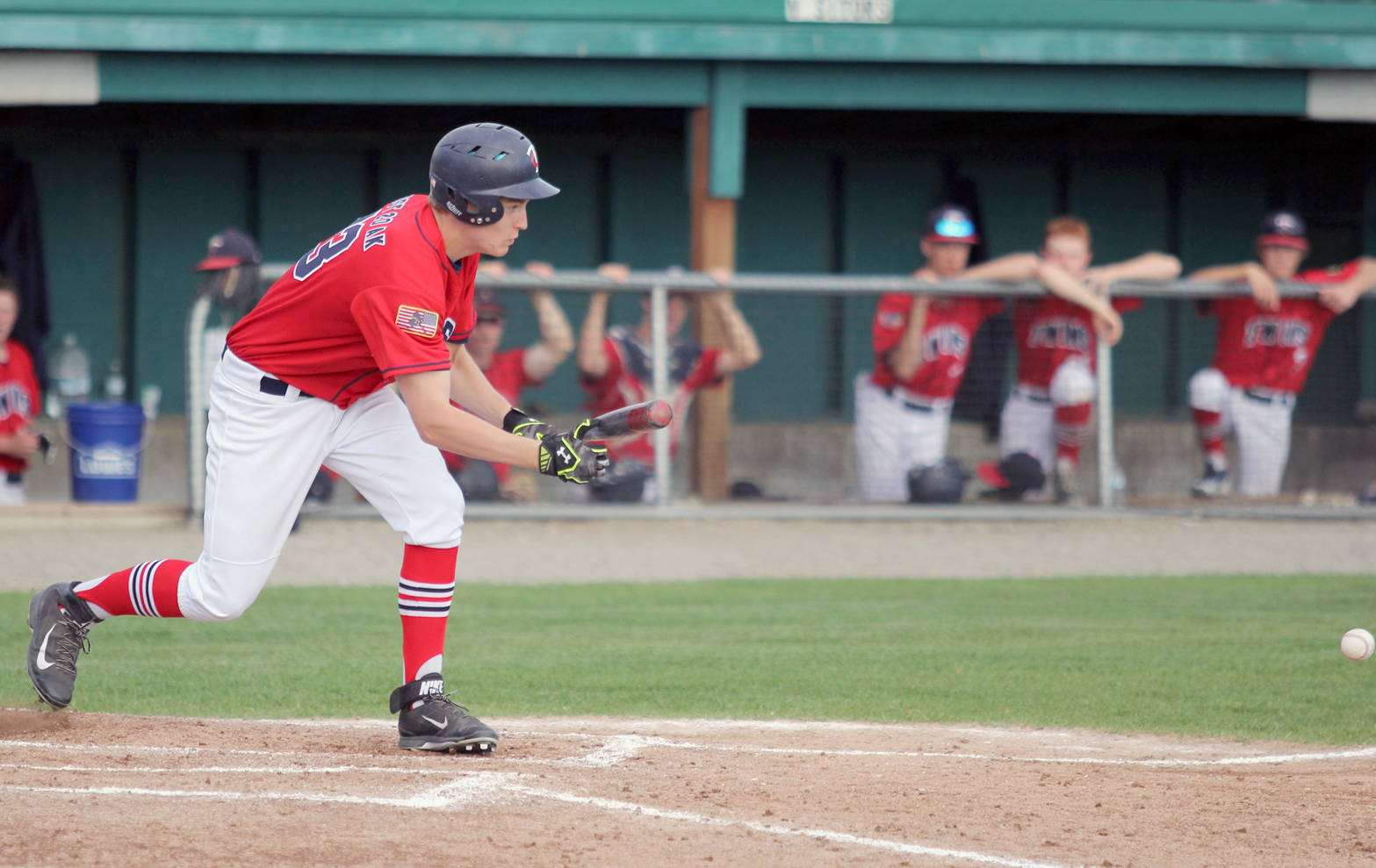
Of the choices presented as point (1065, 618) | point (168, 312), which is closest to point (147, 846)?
point (1065, 618)

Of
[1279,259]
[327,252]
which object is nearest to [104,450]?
[327,252]

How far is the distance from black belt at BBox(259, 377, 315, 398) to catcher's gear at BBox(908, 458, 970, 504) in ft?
18.5

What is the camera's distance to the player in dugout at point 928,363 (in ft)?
29.5

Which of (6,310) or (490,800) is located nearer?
(490,800)

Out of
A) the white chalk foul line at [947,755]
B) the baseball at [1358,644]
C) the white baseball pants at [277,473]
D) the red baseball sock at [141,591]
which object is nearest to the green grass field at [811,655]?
the baseball at [1358,644]

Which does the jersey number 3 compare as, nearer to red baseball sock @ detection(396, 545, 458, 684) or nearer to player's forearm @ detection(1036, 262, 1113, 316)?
red baseball sock @ detection(396, 545, 458, 684)

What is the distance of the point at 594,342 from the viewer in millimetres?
8820

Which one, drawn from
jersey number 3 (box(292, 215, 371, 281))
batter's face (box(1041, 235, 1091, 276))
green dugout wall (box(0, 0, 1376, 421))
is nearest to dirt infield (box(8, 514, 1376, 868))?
jersey number 3 (box(292, 215, 371, 281))

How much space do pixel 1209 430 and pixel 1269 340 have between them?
2.14 feet

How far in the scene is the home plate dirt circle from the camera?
3164 mm

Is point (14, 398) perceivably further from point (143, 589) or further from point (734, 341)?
point (143, 589)

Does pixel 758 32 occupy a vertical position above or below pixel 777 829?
above

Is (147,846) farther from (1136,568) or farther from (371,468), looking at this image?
(1136,568)

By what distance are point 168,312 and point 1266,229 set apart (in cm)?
837
